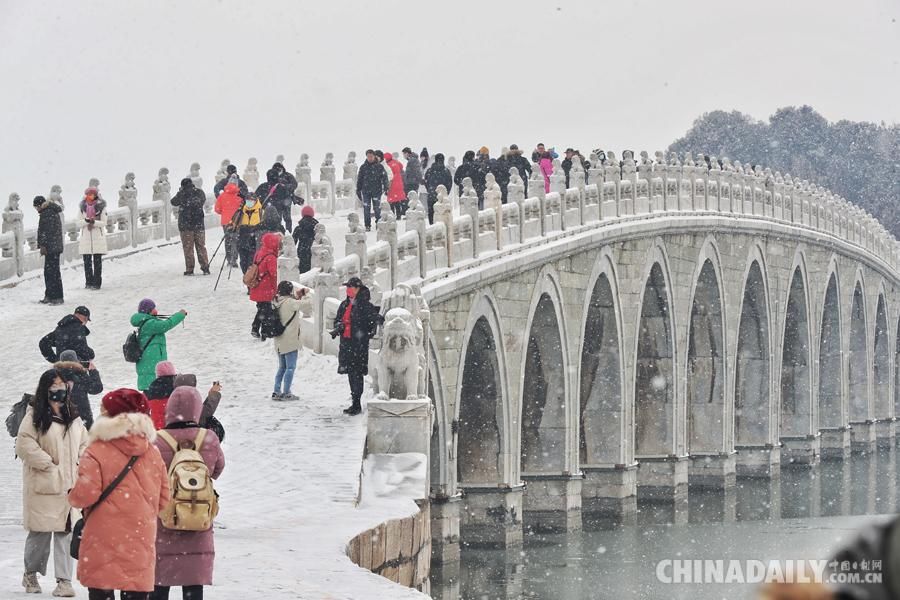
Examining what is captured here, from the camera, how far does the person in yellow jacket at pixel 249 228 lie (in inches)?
973

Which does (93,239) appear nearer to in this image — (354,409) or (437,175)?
(354,409)

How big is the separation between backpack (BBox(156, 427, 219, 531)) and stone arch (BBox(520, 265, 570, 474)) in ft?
78.6

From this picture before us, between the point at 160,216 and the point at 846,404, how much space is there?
31.8 meters

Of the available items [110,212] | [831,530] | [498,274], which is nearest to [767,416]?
[831,530]

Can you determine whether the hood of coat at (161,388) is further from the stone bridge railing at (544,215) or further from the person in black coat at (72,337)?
the stone bridge railing at (544,215)

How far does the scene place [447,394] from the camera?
27.1 m

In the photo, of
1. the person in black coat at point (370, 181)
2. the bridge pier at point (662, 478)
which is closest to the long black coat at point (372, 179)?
the person in black coat at point (370, 181)

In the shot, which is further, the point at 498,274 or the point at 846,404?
the point at 846,404

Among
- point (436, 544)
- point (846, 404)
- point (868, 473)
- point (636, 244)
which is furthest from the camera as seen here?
point (846, 404)

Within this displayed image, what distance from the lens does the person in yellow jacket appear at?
24.7 metres

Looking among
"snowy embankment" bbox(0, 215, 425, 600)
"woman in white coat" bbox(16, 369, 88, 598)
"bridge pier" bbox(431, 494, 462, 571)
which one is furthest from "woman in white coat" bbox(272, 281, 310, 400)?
"bridge pier" bbox(431, 494, 462, 571)

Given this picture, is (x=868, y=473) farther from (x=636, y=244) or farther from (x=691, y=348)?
(x=636, y=244)

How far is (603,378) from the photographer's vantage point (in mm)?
36156

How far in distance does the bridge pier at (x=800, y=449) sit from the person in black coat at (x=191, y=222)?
27921mm
